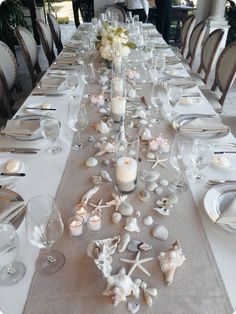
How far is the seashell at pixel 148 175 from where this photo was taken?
3.43 ft

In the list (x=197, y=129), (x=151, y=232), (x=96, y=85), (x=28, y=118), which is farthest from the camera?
(x=96, y=85)

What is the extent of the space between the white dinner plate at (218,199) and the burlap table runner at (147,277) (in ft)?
0.15

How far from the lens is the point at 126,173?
965 mm

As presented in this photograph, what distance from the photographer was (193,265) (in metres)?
0.75

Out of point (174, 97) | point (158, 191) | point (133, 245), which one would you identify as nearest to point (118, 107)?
point (174, 97)

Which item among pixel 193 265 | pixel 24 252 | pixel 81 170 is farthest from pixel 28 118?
pixel 193 265

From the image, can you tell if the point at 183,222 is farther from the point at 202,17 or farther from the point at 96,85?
the point at 202,17

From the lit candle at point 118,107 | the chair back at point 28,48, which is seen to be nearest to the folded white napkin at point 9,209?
the lit candle at point 118,107

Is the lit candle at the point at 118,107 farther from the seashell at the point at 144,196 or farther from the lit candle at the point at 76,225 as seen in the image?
the lit candle at the point at 76,225

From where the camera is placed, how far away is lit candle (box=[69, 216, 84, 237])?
825 millimetres

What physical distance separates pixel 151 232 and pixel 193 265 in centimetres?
15

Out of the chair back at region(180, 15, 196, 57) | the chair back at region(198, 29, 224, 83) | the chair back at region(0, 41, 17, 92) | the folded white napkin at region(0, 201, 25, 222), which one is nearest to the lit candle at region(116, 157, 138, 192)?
the folded white napkin at region(0, 201, 25, 222)

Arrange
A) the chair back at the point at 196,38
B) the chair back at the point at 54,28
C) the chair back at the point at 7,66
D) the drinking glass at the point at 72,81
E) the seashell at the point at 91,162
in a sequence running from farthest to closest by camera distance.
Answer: the chair back at the point at 54,28
the chair back at the point at 196,38
the chair back at the point at 7,66
the drinking glass at the point at 72,81
the seashell at the point at 91,162

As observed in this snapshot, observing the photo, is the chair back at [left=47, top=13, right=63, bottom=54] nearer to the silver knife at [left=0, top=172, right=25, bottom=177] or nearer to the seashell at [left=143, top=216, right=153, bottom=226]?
the silver knife at [left=0, top=172, right=25, bottom=177]
